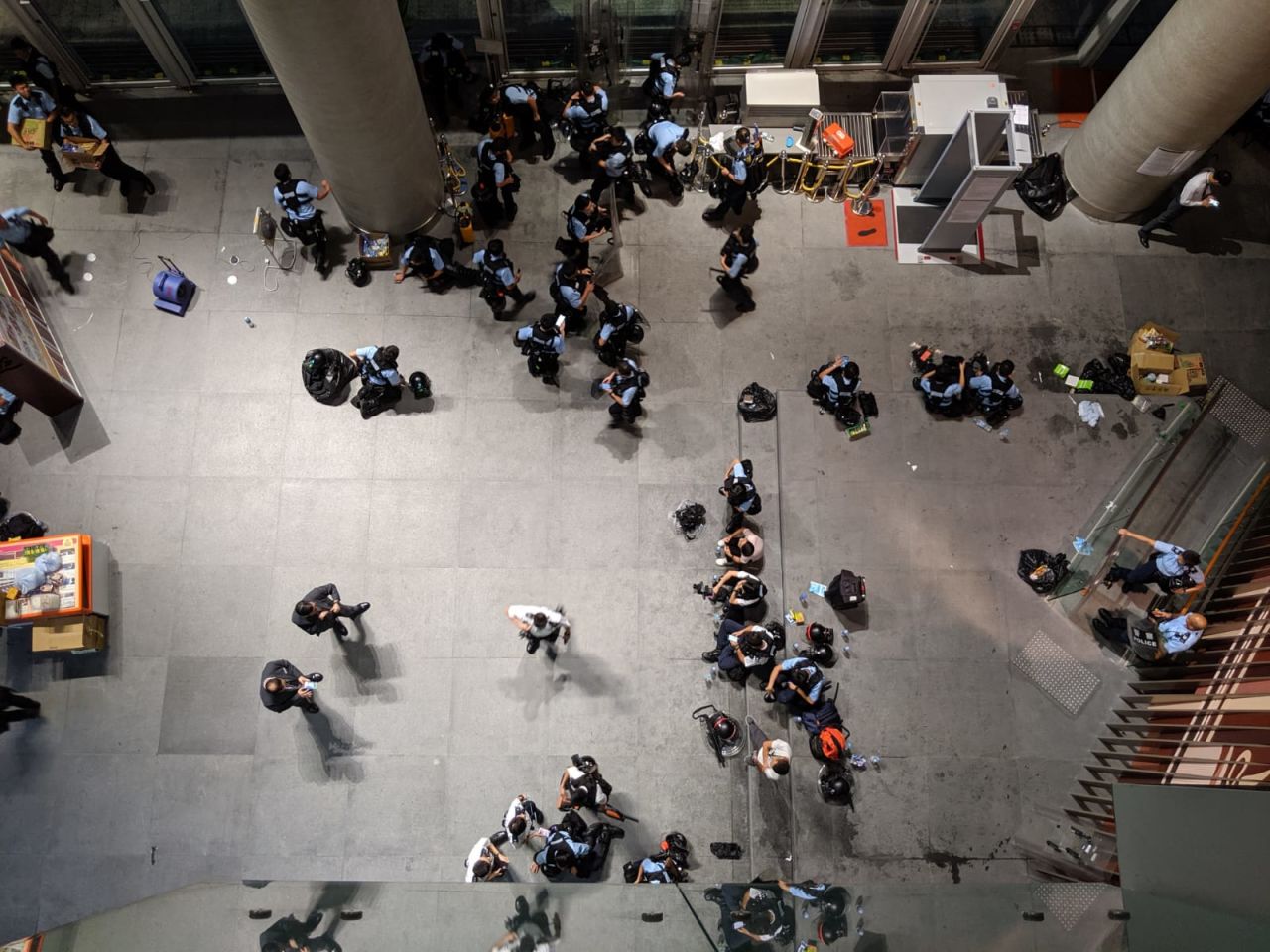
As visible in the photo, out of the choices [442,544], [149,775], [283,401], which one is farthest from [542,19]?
[149,775]

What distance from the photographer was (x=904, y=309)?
1212 centimetres

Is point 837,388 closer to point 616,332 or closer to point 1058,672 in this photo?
point 616,332

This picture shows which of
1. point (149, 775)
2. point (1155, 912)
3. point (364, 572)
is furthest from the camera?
point (364, 572)

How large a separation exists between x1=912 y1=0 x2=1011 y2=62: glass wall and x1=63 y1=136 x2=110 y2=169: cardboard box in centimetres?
1057

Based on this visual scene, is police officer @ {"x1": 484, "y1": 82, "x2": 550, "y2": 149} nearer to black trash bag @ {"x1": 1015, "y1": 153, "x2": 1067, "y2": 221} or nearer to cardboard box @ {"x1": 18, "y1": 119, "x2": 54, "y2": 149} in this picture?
cardboard box @ {"x1": 18, "y1": 119, "x2": 54, "y2": 149}

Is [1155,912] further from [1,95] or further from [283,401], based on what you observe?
[1,95]

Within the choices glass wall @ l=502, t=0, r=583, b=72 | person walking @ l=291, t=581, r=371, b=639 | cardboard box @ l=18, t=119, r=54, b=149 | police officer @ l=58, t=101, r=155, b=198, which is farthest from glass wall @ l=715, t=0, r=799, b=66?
person walking @ l=291, t=581, r=371, b=639

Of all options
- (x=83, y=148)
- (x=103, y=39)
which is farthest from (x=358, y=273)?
(x=103, y=39)

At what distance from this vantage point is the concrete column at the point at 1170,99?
1007cm

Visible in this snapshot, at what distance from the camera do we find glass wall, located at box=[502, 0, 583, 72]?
40.5ft

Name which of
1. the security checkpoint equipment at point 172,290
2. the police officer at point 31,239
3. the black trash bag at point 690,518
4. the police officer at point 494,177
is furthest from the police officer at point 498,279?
the police officer at point 31,239

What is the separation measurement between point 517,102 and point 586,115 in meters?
0.92

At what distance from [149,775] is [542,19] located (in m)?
10.3

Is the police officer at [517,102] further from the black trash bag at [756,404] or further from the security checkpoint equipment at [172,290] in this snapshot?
the black trash bag at [756,404]
